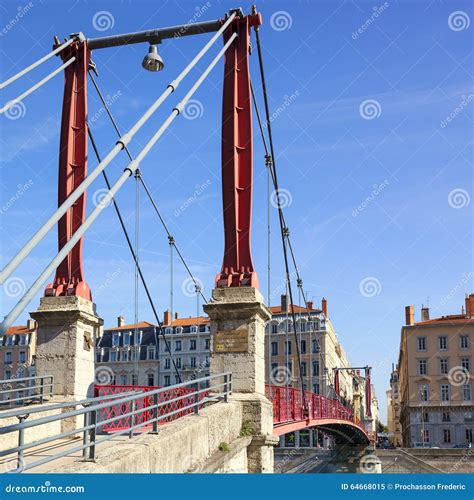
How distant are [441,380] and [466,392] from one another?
2422mm

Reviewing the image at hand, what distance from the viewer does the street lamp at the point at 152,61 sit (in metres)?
10.8

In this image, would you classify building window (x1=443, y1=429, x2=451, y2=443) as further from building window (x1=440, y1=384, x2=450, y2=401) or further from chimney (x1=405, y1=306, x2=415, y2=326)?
chimney (x1=405, y1=306, x2=415, y2=326)

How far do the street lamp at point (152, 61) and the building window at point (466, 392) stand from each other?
189 feet

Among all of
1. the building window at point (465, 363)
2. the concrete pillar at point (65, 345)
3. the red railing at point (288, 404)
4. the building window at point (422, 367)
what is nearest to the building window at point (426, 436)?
the building window at point (422, 367)

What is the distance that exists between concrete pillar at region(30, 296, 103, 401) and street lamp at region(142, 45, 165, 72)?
402 centimetres

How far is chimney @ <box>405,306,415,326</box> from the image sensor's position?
68.9 m

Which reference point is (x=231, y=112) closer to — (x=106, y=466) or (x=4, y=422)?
(x=4, y=422)

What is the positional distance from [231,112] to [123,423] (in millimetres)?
5758

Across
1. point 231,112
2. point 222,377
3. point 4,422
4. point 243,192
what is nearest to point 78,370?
point 4,422

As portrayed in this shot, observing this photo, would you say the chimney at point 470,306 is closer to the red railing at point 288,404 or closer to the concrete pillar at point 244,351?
the red railing at point 288,404

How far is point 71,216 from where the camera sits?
40.1ft

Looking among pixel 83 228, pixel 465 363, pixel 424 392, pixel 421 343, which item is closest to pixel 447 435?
pixel 424 392

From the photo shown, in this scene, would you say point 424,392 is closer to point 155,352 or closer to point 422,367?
point 422,367

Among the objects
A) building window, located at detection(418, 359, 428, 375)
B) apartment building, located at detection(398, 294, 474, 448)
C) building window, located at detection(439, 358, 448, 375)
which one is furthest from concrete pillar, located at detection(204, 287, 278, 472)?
building window, located at detection(418, 359, 428, 375)
